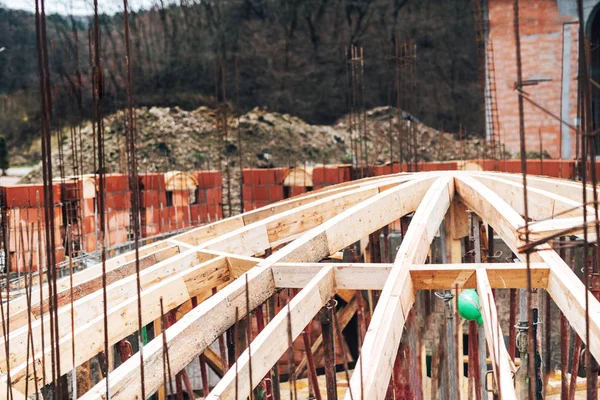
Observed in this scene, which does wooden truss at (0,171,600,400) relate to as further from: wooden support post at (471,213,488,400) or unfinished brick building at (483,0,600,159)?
unfinished brick building at (483,0,600,159)

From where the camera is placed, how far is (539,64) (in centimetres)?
1686

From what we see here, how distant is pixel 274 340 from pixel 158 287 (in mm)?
1003

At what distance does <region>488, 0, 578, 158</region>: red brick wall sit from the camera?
16.5 meters

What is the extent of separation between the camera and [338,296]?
1068 centimetres

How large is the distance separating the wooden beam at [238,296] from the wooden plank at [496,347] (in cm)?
120

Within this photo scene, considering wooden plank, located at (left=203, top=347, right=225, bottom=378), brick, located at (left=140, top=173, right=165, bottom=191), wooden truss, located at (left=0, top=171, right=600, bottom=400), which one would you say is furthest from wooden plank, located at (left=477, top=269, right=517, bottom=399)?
brick, located at (left=140, top=173, right=165, bottom=191)

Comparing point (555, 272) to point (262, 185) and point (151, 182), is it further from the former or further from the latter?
point (151, 182)

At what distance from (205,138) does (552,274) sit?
1828 cm

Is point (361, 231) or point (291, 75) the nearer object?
point (361, 231)

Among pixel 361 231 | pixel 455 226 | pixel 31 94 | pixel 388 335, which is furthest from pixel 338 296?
pixel 31 94

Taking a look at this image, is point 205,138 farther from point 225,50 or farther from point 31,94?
point 31,94

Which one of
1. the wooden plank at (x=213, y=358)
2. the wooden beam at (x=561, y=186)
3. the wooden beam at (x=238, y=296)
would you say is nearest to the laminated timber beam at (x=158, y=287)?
the wooden beam at (x=238, y=296)

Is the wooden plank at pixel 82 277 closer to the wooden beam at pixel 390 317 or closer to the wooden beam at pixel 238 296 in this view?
the wooden beam at pixel 238 296

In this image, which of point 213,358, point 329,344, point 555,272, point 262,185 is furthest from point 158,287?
point 262,185
